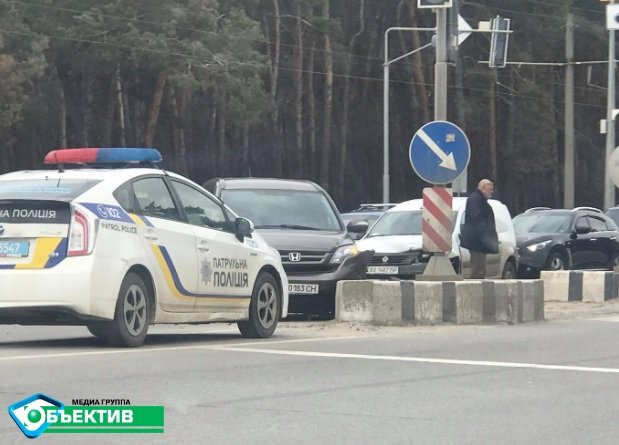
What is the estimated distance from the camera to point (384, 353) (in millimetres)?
11906

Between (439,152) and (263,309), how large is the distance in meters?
3.49

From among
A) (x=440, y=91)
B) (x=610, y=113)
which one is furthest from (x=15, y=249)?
(x=610, y=113)

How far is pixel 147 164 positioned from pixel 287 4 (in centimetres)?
6116

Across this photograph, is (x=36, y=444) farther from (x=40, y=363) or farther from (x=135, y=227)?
(x=135, y=227)

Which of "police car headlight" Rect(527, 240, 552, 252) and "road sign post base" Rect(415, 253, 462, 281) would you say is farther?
"police car headlight" Rect(527, 240, 552, 252)

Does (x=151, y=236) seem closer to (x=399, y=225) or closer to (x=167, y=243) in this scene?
(x=167, y=243)

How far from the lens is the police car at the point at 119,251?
11227 mm

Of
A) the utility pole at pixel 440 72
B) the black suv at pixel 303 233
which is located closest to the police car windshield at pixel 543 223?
the black suv at pixel 303 233

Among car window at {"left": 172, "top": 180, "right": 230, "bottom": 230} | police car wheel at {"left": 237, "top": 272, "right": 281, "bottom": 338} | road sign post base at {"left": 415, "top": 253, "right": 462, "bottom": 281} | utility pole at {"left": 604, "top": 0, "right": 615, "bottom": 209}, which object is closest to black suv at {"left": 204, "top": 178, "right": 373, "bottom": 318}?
road sign post base at {"left": 415, "top": 253, "right": 462, "bottom": 281}

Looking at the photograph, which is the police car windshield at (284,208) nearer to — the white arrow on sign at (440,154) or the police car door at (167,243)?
the white arrow on sign at (440,154)

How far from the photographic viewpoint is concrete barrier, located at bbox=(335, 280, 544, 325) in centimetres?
1527

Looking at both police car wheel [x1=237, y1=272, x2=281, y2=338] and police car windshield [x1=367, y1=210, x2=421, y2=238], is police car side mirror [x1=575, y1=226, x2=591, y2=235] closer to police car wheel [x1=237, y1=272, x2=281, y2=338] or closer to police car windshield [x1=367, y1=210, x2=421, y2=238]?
police car windshield [x1=367, y1=210, x2=421, y2=238]

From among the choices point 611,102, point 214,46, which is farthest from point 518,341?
point 214,46

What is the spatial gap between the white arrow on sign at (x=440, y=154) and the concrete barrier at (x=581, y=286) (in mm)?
5818
